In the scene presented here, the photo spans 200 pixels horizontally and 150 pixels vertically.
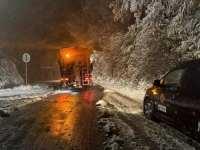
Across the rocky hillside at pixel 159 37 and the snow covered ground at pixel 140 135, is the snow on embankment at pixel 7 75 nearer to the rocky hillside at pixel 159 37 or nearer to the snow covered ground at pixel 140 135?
the rocky hillside at pixel 159 37

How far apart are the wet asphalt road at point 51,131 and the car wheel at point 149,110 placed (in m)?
1.71

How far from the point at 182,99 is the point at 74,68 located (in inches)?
604

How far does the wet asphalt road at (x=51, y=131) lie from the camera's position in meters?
5.49

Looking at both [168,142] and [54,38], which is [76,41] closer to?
[54,38]

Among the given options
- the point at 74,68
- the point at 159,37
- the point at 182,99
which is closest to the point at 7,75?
the point at 74,68

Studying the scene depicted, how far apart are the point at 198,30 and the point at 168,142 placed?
8753 millimetres

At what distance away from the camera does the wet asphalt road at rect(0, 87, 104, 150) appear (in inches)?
216

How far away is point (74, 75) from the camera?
2022 cm

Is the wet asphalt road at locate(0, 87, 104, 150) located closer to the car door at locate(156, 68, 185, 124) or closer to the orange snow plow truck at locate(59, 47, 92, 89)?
the car door at locate(156, 68, 185, 124)

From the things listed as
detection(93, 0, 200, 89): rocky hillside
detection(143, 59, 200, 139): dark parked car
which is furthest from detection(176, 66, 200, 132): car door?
detection(93, 0, 200, 89): rocky hillside

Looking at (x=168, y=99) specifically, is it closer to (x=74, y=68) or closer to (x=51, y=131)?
(x=51, y=131)

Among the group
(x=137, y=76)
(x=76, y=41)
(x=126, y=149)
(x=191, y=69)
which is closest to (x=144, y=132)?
(x=126, y=149)

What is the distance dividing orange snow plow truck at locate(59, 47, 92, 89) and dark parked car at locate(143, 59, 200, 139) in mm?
13165

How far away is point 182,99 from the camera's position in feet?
18.9
